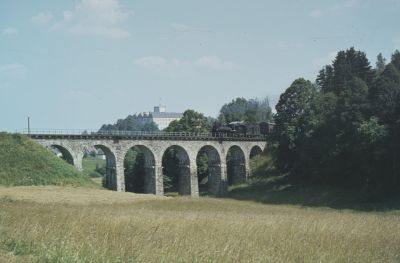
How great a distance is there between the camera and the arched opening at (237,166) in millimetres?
69062

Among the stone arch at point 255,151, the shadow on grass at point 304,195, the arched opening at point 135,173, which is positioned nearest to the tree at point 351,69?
the stone arch at point 255,151

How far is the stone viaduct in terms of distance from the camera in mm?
47094

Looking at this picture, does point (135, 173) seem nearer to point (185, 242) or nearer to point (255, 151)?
point (255, 151)

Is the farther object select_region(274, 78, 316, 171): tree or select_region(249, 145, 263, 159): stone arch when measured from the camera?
select_region(249, 145, 263, 159): stone arch

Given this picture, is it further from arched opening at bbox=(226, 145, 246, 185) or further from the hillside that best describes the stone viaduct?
the hillside

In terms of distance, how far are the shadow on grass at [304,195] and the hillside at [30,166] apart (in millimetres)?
20858

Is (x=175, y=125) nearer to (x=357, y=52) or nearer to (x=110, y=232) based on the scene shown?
(x=357, y=52)

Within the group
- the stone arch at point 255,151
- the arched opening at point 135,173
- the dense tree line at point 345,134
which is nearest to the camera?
the dense tree line at point 345,134

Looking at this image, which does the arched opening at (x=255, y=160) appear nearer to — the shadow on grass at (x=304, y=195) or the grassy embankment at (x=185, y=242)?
the shadow on grass at (x=304, y=195)

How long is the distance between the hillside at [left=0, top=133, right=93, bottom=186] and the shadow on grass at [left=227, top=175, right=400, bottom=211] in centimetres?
→ 2086

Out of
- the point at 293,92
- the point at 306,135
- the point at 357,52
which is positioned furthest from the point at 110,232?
Answer: the point at 357,52

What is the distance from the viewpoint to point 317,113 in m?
55.5

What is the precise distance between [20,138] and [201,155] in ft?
117

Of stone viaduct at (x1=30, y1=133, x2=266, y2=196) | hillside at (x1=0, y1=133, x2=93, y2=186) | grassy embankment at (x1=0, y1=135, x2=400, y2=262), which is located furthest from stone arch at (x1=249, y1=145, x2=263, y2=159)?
grassy embankment at (x1=0, y1=135, x2=400, y2=262)
